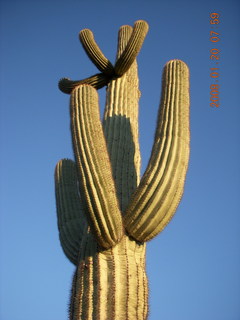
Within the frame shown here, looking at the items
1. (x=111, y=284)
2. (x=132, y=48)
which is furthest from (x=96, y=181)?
(x=132, y=48)

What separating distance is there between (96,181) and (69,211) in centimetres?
135

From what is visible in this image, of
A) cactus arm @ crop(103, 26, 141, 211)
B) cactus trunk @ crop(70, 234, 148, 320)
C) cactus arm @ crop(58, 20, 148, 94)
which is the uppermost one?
cactus arm @ crop(58, 20, 148, 94)

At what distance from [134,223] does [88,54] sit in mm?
2711

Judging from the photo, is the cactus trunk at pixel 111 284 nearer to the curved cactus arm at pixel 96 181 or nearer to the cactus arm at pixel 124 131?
the curved cactus arm at pixel 96 181

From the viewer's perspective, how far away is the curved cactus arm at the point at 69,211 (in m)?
4.84

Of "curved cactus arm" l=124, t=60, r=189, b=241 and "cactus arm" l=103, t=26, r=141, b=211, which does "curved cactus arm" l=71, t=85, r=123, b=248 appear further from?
"cactus arm" l=103, t=26, r=141, b=211

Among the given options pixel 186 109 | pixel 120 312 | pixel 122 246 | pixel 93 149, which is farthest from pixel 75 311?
pixel 186 109

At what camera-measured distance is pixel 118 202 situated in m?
4.42

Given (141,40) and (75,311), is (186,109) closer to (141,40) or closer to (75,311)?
(141,40)

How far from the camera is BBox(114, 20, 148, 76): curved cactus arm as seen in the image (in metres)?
5.55

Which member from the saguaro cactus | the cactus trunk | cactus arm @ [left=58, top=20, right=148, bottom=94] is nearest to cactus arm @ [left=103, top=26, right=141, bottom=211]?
the saguaro cactus

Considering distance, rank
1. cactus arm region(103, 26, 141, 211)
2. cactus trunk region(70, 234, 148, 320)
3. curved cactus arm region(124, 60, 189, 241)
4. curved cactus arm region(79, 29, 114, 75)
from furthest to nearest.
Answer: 1. curved cactus arm region(79, 29, 114, 75)
2. cactus arm region(103, 26, 141, 211)
3. curved cactus arm region(124, 60, 189, 241)
4. cactus trunk region(70, 234, 148, 320)

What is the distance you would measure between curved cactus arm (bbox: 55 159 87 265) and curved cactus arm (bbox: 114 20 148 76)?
1.36 meters

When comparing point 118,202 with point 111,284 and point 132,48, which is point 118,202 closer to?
point 111,284
